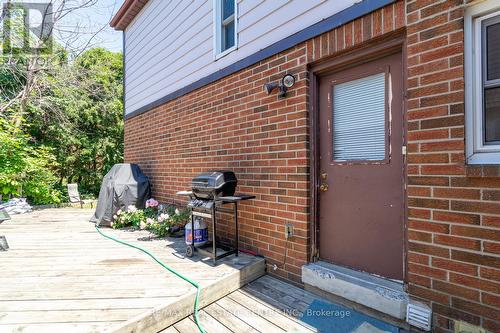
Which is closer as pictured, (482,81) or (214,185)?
(482,81)

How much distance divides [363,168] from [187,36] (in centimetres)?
377

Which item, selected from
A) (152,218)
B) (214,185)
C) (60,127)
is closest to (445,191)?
(214,185)

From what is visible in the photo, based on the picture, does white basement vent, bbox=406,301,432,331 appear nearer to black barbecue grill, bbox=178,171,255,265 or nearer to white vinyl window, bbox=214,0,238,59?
black barbecue grill, bbox=178,171,255,265

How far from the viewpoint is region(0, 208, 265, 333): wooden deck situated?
A: 2007mm

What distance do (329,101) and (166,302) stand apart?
2.35m

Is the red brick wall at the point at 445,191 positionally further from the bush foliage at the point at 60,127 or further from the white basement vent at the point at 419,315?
the bush foliage at the point at 60,127

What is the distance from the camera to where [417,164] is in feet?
6.89

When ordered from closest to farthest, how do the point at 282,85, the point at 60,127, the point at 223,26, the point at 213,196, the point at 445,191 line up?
the point at 445,191 → the point at 282,85 → the point at 213,196 → the point at 223,26 → the point at 60,127

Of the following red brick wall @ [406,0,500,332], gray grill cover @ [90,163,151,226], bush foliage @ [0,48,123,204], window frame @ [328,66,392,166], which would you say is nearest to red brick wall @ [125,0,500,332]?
red brick wall @ [406,0,500,332]

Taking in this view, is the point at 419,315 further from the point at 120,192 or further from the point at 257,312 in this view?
the point at 120,192

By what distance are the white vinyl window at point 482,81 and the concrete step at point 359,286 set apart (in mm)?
1142

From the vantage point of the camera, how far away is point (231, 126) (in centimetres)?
378

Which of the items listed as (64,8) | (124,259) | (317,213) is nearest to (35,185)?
(64,8)

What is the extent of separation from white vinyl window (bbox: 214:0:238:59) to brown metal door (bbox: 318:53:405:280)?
1852mm
